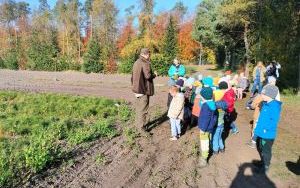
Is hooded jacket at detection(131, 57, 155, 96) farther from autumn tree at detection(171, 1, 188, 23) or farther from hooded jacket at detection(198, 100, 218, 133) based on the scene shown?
autumn tree at detection(171, 1, 188, 23)

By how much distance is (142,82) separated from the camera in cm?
1061

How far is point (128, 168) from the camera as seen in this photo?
809 cm

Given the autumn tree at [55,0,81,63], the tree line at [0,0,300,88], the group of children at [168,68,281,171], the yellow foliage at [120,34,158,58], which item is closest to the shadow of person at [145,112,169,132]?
the group of children at [168,68,281,171]

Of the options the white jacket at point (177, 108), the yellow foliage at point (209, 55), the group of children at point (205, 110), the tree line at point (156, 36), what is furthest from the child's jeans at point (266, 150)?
the yellow foliage at point (209, 55)

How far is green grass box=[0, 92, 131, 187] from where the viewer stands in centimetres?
782

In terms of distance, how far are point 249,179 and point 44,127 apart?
6.78m

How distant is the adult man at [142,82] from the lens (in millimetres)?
10453

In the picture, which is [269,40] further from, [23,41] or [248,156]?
[23,41]

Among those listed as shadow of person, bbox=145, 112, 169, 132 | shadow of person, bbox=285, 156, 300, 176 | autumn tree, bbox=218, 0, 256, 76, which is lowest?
shadow of person, bbox=285, 156, 300, 176

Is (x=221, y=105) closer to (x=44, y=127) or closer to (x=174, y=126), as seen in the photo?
(x=174, y=126)

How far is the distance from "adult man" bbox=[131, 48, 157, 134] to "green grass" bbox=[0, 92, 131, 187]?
0.91 metres

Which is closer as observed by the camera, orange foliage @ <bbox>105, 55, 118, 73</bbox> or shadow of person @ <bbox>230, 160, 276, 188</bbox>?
shadow of person @ <bbox>230, 160, 276, 188</bbox>

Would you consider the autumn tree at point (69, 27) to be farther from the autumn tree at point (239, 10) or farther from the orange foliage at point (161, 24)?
the autumn tree at point (239, 10)

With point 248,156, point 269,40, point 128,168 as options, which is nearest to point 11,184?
point 128,168
